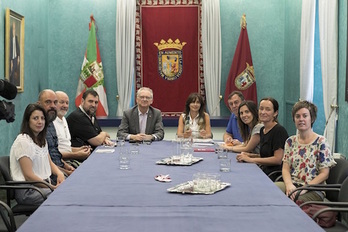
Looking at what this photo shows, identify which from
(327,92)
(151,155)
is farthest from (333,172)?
(327,92)

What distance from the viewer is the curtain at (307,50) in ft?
24.0

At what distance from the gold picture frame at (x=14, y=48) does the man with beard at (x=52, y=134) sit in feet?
3.98

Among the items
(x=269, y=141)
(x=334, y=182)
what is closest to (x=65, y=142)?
(x=269, y=141)

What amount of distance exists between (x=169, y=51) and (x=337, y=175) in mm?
5195

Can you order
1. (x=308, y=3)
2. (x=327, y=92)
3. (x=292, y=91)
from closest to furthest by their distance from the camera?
(x=327, y=92), (x=308, y=3), (x=292, y=91)

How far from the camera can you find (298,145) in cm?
446

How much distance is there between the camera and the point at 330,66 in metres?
6.27

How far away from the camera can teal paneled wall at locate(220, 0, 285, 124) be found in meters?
9.02

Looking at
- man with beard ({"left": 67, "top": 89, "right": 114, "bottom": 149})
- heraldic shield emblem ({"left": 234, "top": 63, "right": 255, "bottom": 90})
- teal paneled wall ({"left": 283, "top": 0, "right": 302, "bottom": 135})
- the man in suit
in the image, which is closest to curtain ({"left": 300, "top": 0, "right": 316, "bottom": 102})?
teal paneled wall ({"left": 283, "top": 0, "right": 302, "bottom": 135})

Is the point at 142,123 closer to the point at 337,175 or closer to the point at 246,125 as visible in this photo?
the point at 246,125

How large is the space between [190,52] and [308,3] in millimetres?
2322

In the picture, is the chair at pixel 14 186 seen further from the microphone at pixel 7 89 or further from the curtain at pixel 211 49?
the curtain at pixel 211 49

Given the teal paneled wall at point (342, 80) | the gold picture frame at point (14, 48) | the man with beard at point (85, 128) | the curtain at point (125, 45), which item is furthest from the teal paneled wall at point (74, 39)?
the teal paneled wall at point (342, 80)

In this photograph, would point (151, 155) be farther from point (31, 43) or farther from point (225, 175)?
point (31, 43)
